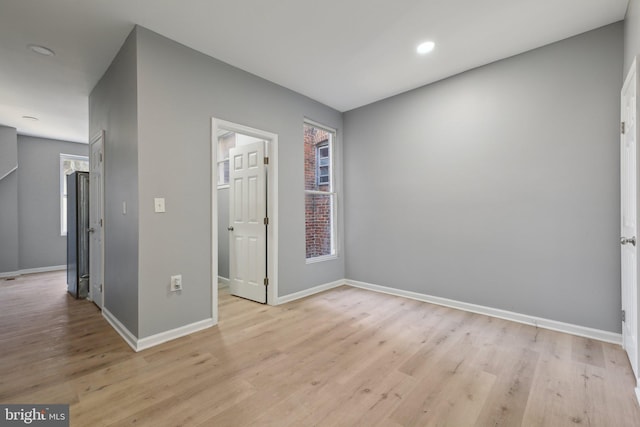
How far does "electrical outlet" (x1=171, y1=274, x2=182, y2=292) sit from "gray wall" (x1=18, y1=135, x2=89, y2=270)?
5.29 m

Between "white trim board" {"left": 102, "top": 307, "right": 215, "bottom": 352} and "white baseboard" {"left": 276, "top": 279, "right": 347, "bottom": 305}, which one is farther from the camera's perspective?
"white baseboard" {"left": 276, "top": 279, "right": 347, "bottom": 305}

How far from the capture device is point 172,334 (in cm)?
263

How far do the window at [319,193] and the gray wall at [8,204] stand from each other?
5538 millimetres

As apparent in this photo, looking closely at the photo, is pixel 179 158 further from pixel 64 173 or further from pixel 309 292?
pixel 64 173

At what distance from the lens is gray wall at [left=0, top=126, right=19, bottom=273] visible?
5.17 metres

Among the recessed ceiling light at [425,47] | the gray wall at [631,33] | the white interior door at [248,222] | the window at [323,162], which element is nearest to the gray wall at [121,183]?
the white interior door at [248,222]

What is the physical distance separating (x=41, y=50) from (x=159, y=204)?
2046 millimetres

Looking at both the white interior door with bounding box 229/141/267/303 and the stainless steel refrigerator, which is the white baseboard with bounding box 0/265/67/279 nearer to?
the stainless steel refrigerator

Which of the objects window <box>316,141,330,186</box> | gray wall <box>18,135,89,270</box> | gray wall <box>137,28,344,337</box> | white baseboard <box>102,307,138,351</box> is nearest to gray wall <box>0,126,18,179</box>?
gray wall <box>18,135,89,270</box>

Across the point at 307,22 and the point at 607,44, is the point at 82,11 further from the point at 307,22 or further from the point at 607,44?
the point at 607,44

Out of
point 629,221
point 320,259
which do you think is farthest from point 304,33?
point 629,221

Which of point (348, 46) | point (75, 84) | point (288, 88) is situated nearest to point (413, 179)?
point (348, 46)

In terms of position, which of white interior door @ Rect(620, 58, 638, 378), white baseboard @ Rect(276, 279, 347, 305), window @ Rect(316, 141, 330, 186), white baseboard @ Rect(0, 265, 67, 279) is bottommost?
white baseboard @ Rect(0, 265, 67, 279)

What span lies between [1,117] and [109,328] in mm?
4443
